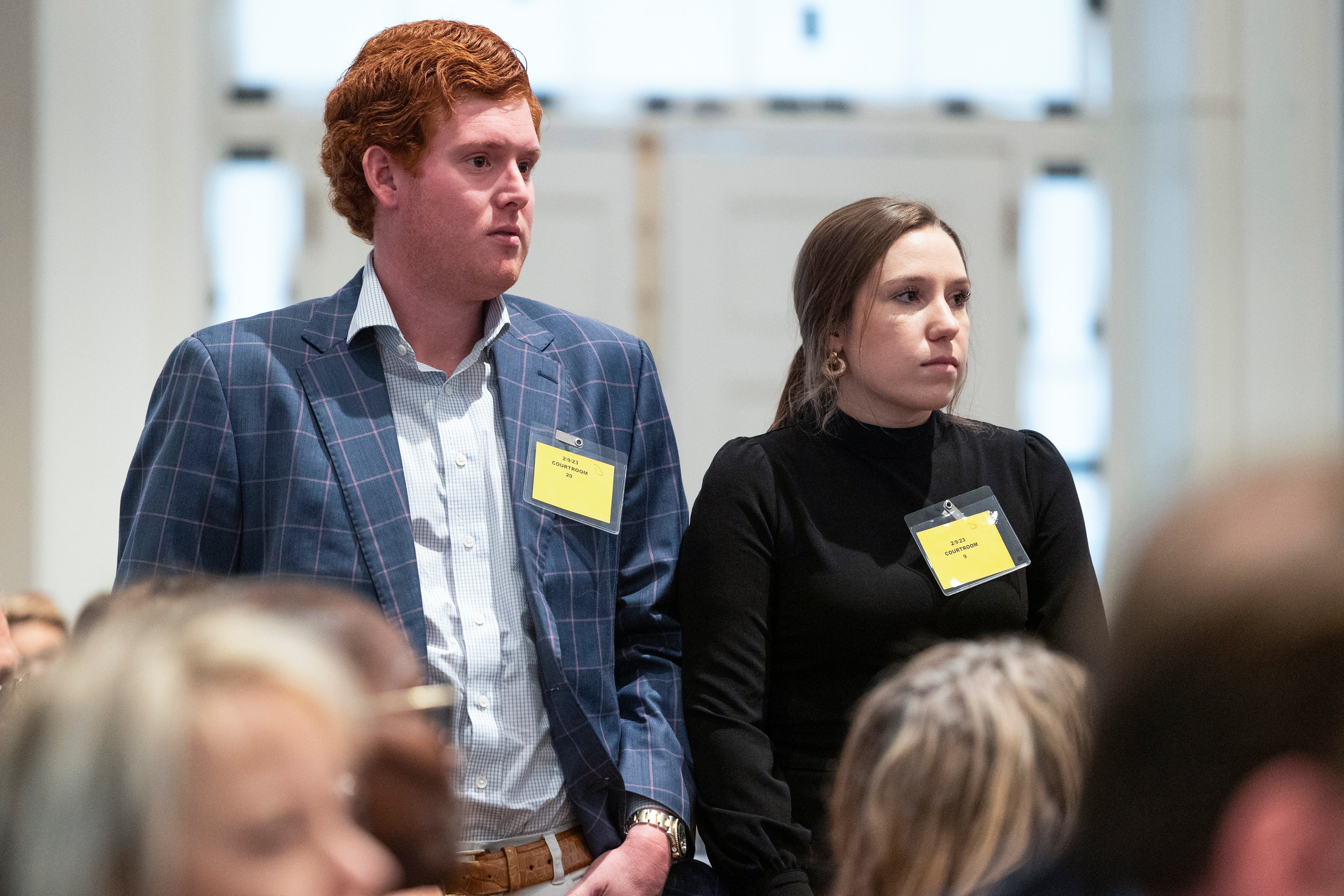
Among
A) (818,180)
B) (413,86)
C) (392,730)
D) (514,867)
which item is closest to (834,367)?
(413,86)

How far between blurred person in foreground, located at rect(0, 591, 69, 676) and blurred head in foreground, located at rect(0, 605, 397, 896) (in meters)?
1.93

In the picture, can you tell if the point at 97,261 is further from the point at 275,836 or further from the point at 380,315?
the point at 275,836

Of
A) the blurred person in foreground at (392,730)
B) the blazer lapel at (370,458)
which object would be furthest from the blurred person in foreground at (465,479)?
the blurred person in foreground at (392,730)

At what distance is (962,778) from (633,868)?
0.84 meters

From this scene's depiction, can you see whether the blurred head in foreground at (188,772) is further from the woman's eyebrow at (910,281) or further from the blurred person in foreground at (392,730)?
the woman's eyebrow at (910,281)

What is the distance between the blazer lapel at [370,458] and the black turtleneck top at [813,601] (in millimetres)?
462

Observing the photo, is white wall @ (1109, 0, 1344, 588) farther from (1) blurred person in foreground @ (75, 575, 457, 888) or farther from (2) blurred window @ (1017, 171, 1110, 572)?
(1) blurred person in foreground @ (75, 575, 457, 888)

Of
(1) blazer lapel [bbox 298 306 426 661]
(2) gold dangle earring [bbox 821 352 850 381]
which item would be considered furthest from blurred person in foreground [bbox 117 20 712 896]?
(2) gold dangle earring [bbox 821 352 850 381]

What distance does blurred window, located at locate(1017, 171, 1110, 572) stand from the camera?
195 inches

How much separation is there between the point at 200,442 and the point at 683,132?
3.35 meters

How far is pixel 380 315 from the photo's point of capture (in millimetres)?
1984

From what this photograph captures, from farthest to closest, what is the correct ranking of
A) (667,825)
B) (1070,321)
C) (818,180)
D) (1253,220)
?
(1070,321)
(818,180)
(1253,220)
(667,825)

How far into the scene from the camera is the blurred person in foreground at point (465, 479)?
1.82m

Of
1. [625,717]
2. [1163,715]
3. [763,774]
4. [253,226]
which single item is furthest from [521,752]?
[253,226]
